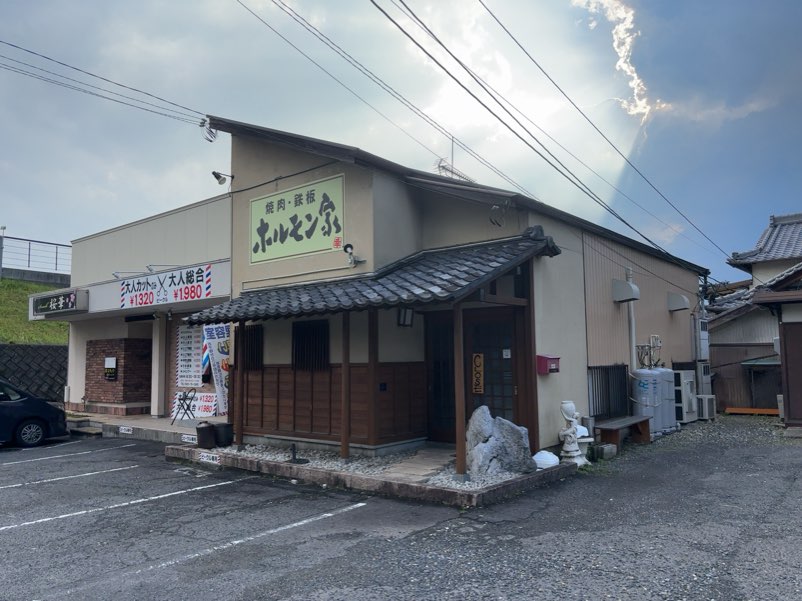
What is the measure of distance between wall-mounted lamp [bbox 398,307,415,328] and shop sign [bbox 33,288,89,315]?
33.6ft

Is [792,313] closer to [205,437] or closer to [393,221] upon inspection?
[393,221]

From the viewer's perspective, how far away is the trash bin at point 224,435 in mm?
10586

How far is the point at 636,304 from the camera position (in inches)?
494

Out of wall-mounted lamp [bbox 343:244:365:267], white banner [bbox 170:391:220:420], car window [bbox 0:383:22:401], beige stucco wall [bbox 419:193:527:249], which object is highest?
beige stucco wall [bbox 419:193:527:249]

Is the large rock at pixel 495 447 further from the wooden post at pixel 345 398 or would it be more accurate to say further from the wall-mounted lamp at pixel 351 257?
the wall-mounted lamp at pixel 351 257

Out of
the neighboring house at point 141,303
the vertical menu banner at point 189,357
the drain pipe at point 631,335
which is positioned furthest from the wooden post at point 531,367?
the vertical menu banner at point 189,357

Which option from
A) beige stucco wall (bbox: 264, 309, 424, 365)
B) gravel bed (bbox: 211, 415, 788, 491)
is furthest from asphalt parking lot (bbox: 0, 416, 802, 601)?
beige stucco wall (bbox: 264, 309, 424, 365)

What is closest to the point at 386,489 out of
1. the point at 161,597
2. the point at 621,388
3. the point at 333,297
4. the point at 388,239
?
the point at 333,297

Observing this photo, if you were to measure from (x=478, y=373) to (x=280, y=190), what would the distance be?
4.93m

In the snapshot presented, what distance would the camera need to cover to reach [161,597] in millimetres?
4453

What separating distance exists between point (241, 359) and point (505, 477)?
5326 mm

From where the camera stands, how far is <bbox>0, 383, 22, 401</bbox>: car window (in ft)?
41.1

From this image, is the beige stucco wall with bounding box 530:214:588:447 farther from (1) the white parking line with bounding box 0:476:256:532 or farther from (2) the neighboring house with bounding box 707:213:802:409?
(2) the neighboring house with bounding box 707:213:802:409

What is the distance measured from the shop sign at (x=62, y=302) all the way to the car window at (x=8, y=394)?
10.1ft
